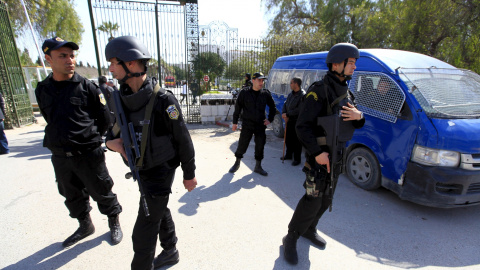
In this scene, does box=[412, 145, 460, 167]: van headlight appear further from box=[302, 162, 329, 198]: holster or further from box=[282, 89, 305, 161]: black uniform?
box=[282, 89, 305, 161]: black uniform

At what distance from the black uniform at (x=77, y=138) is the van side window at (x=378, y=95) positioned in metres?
3.63

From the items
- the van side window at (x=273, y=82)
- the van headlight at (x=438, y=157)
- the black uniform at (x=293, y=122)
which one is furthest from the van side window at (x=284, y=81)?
the van headlight at (x=438, y=157)

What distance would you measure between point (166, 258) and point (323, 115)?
1989 mm

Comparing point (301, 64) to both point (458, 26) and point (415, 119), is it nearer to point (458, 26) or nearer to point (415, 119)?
point (415, 119)

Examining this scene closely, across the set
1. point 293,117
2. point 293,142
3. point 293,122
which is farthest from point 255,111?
point 293,142

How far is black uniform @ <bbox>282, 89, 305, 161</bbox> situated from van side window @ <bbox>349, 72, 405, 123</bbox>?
99 centimetres

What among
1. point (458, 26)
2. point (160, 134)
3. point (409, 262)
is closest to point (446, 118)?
point (409, 262)

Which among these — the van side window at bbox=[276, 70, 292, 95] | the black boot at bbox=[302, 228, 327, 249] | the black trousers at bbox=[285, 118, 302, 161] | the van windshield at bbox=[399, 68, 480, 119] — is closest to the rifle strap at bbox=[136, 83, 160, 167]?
the black boot at bbox=[302, 228, 327, 249]

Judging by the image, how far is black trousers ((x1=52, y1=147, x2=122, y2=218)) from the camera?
2.44m

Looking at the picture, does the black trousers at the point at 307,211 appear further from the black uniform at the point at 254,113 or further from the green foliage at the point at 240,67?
the green foliage at the point at 240,67

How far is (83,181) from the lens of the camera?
250cm

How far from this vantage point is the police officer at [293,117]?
469 centimetres

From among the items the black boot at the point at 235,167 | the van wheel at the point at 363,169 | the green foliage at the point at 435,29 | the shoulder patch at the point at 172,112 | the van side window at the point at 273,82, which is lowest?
the black boot at the point at 235,167

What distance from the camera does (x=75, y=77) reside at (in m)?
2.48
